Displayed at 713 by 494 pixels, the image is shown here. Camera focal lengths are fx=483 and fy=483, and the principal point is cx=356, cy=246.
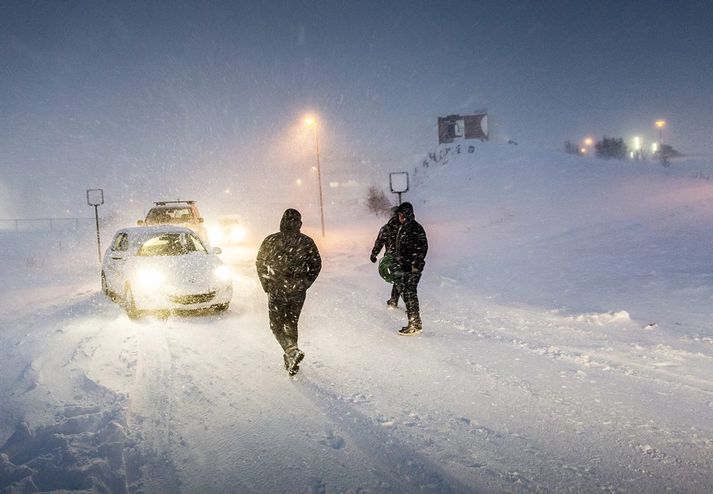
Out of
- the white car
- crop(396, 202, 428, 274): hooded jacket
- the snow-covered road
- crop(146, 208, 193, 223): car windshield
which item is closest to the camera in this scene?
the snow-covered road

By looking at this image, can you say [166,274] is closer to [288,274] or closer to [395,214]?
[288,274]

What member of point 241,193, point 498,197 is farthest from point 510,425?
point 241,193

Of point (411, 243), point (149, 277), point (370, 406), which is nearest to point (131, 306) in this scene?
point (149, 277)

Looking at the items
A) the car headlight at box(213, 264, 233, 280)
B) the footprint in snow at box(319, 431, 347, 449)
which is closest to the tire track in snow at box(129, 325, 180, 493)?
the footprint in snow at box(319, 431, 347, 449)

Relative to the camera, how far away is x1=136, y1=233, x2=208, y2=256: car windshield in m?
9.49

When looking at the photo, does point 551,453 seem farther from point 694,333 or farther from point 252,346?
point 694,333

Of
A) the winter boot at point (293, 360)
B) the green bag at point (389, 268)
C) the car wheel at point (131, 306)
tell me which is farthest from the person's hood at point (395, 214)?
the car wheel at point (131, 306)

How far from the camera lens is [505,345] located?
6.77 m

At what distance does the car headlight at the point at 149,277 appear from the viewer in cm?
838

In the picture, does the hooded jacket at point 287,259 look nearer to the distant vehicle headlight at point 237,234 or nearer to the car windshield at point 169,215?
the car windshield at point 169,215

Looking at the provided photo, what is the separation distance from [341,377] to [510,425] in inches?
79.1

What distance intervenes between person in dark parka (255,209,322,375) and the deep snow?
405mm

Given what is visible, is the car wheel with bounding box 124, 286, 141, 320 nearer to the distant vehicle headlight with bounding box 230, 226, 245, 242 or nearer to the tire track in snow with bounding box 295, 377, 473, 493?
the tire track in snow with bounding box 295, 377, 473, 493

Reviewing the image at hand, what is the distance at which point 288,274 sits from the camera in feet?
18.5
